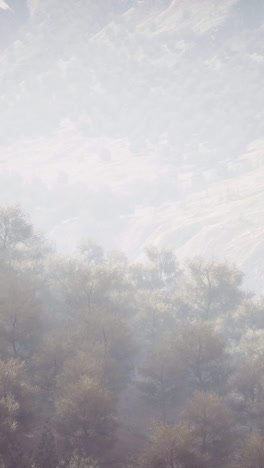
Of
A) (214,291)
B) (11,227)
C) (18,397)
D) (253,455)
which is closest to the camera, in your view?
(253,455)

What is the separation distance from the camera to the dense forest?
1013 inches

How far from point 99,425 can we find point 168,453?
6.74 meters

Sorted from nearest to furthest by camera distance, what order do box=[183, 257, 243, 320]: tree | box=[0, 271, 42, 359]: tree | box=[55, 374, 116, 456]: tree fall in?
box=[55, 374, 116, 456]: tree < box=[0, 271, 42, 359]: tree < box=[183, 257, 243, 320]: tree

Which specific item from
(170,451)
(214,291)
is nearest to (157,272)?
(214,291)

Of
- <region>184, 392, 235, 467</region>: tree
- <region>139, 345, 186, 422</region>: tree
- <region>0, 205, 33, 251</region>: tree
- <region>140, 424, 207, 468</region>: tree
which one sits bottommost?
<region>140, 424, 207, 468</region>: tree

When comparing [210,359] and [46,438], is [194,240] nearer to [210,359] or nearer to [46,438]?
[210,359]

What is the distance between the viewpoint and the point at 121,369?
41.3 metres

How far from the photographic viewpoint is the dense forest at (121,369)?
84.4 feet

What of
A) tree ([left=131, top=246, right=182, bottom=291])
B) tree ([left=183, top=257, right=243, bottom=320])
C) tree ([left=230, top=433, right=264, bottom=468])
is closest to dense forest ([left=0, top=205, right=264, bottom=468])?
tree ([left=230, top=433, right=264, bottom=468])

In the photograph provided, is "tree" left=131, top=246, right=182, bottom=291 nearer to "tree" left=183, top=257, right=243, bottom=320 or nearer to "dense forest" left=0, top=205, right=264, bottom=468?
"dense forest" left=0, top=205, right=264, bottom=468

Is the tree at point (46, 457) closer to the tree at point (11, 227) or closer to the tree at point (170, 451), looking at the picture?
the tree at point (170, 451)

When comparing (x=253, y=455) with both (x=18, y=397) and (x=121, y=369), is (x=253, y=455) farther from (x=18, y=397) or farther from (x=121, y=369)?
(x=121, y=369)

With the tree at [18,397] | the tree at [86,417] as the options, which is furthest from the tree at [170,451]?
the tree at [18,397]

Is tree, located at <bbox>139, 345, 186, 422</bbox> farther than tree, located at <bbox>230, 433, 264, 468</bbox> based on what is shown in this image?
Yes
